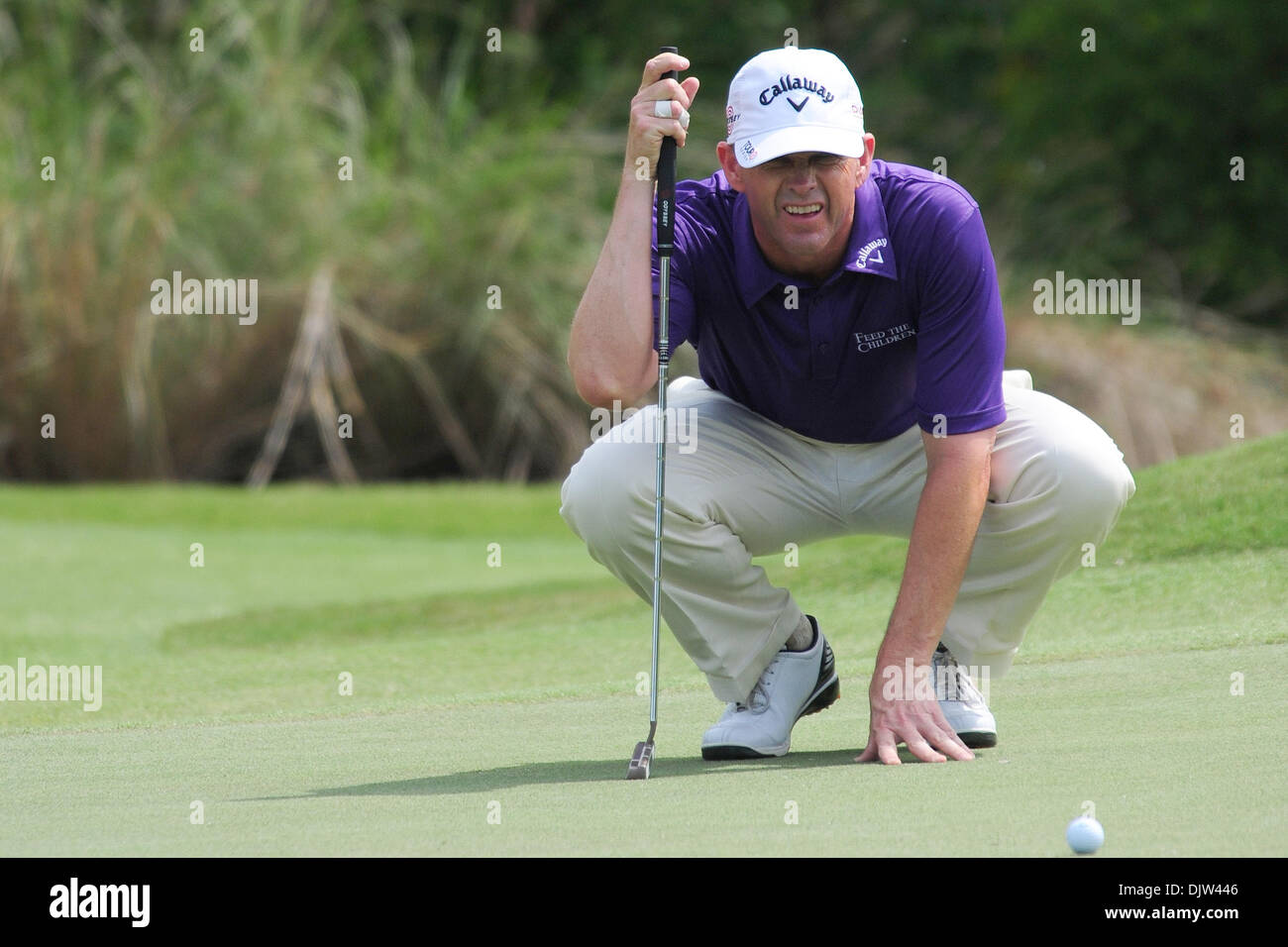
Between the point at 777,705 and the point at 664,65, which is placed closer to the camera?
the point at 664,65

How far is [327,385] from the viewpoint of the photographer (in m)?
12.8

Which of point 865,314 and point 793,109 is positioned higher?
point 793,109

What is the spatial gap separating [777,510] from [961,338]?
675 millimetres

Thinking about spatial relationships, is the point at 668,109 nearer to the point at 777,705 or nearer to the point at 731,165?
the point at 731,165

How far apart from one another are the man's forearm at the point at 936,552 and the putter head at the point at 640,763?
495 mm

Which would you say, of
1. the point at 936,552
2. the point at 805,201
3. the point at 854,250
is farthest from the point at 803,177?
the point at 936,552

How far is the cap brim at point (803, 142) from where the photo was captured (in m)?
3.49

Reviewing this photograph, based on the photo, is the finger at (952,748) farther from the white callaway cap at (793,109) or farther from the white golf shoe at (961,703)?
the white callaway cap at (793,109)

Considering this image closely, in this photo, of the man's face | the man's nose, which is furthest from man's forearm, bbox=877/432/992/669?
the man's nose

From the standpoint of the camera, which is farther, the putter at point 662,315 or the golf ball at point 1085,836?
the putter at point 662,315

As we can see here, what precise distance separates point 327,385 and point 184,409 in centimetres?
108

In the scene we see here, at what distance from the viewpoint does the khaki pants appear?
3.88 metres

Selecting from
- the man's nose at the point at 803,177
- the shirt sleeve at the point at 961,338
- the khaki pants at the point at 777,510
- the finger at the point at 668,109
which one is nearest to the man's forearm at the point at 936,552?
the shirt sleeve at the point at 961,338

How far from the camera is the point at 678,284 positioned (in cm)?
379
